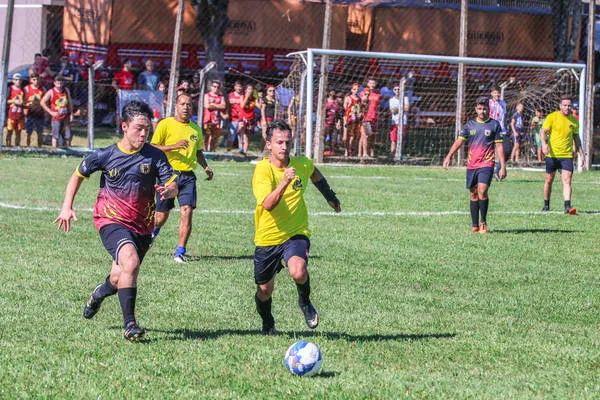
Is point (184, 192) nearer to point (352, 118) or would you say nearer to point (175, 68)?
point (175, 68)

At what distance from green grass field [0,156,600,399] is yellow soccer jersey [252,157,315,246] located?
0.79 m

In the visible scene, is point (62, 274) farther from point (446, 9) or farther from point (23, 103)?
point (446, 9)

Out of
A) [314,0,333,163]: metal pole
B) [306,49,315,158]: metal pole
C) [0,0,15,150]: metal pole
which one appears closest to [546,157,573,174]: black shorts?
[306,49,315,158]: metal pole

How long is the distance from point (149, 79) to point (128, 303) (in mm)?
20641

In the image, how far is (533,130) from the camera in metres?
28.8

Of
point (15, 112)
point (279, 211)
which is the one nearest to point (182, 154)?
point (279, 211)

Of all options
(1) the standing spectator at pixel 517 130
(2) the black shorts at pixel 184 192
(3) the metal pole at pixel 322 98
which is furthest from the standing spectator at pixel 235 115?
(2) the black shorts at pixel 184 192

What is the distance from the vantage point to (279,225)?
7895 mm

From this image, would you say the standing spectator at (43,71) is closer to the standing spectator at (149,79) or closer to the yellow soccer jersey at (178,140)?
the standing spectator at (149,79)

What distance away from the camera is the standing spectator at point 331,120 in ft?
86.4

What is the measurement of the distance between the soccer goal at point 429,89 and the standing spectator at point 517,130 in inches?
11.9

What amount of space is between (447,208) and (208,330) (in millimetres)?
10218

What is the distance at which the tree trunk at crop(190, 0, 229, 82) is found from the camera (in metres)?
28.8

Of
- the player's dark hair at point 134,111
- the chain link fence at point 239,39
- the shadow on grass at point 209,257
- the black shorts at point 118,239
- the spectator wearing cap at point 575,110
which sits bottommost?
the shadow on grass at point 209,257
